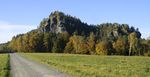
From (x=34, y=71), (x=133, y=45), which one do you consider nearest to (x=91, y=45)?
(x=133, y=45)

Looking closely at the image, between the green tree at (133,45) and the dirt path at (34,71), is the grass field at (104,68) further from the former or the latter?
the green tree at (133,45)

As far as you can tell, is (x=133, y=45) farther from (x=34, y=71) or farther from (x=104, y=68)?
(x=34, y=71)

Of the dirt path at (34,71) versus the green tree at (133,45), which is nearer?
the dirt path at (34,71)

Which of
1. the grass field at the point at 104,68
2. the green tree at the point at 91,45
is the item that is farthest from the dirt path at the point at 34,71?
the green tree at the point at 91,45

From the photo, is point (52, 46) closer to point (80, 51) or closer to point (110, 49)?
point (80, 51)

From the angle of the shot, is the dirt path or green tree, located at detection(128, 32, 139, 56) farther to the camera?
green tree, located at detection(128, 32, 139, 56)

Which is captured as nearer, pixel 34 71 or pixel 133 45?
pixel 34 71

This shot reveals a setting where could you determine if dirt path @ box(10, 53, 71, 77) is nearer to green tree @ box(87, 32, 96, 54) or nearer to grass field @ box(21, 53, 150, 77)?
grass field @ box(21, 53, 150, 77)

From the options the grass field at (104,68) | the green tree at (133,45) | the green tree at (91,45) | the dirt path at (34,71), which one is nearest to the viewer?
the grass field at (104,68)

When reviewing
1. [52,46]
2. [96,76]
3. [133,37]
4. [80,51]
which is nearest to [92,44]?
[80,51]

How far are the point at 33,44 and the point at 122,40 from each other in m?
52.9

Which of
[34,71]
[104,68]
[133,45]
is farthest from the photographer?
[133,45]

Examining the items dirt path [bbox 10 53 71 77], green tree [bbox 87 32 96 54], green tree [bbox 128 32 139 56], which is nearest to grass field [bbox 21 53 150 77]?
dirt path [bbox 10 53 71 77]

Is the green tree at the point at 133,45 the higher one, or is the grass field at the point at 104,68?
the green tree at the point at 133,45
